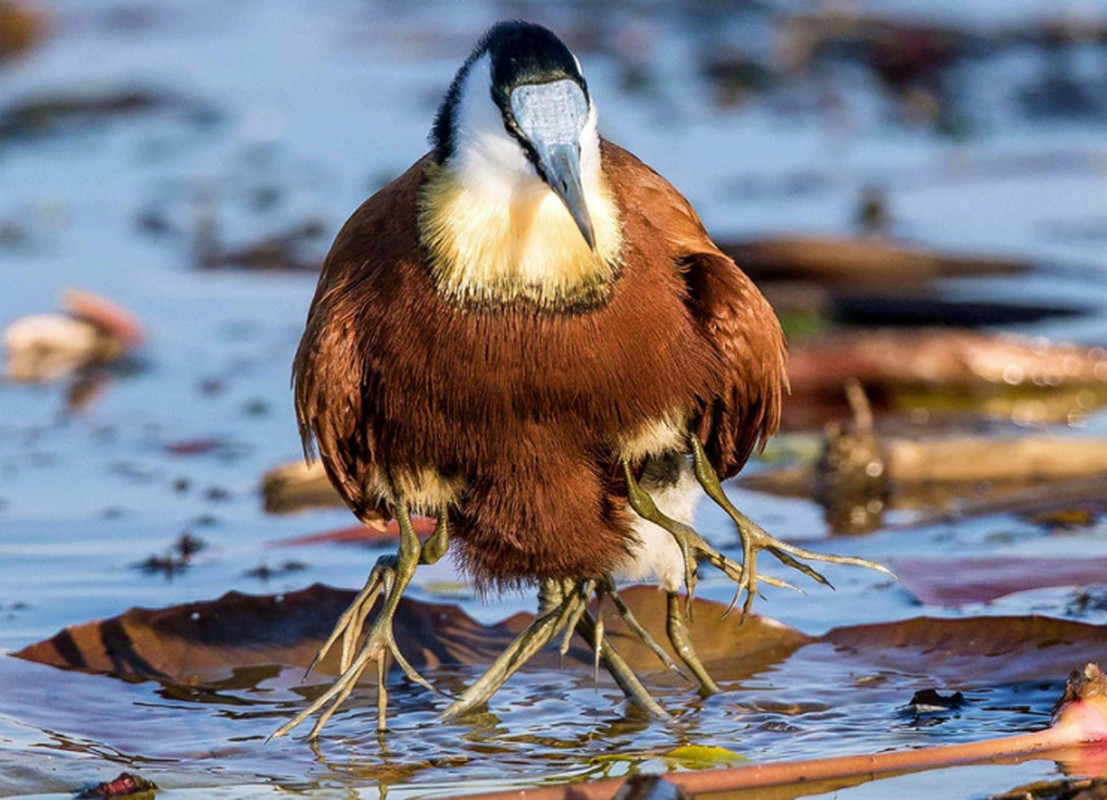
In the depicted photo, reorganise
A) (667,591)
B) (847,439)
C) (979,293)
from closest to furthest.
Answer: (667,591), (847,439), (979,293)

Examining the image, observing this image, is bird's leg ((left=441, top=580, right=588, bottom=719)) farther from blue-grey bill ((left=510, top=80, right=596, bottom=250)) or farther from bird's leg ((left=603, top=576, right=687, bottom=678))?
blue-grey bill ((left=510, top=80, right=596, bottom=250))

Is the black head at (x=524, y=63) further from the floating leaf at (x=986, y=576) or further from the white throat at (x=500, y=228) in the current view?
the floating leaf at (x=986, y=576)

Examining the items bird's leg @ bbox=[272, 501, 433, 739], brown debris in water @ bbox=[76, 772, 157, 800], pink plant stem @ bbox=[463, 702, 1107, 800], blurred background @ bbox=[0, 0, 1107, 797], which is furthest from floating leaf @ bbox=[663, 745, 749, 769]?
brown debris in water @ bbox=[76, 772, 157, 800]

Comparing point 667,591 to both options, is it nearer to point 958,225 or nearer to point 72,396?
point 72,396

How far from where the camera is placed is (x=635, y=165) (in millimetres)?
4332

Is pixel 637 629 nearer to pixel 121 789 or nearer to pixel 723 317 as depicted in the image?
pixel 723 317

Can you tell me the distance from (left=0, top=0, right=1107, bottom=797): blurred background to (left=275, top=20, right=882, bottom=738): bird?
381mm

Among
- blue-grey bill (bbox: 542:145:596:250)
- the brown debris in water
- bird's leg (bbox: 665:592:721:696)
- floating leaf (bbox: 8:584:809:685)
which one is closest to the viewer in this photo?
blue-grey bill (bbox: 542:145:596:250)

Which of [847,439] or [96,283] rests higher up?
[96,283]

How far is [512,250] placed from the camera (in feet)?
12.8

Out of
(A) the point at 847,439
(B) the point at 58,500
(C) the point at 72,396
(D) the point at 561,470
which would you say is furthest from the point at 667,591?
(C) the point at 72,396

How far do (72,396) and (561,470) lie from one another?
3.82 m

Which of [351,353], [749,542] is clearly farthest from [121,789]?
[749,542]

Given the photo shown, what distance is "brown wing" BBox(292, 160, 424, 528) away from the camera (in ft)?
13.3
